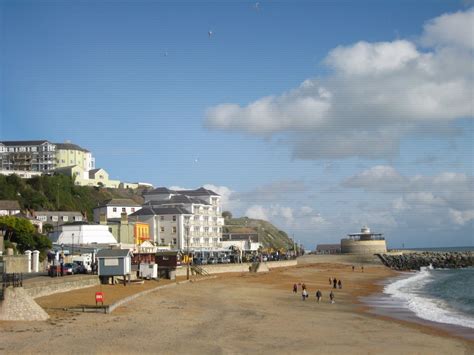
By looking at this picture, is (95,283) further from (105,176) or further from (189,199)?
(105,176)

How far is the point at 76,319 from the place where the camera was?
27047mm

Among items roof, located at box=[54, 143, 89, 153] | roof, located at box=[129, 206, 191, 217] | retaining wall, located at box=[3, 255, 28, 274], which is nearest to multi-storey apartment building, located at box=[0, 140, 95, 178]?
roof, located at box=[54, 143, 89, 153]

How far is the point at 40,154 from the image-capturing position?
142 metres

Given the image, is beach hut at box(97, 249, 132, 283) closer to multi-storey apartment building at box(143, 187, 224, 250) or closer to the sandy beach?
the sandy beach

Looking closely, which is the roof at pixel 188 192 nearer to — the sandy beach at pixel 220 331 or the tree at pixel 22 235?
the tree at pixel 22 235

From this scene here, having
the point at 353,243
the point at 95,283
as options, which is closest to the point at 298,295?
the point at 95,283

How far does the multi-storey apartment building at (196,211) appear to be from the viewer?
105 m

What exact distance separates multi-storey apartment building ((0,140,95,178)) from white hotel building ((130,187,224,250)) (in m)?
33.2

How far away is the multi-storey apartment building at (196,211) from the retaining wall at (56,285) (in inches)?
2145

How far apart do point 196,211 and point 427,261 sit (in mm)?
58395

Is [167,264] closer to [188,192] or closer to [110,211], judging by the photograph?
[110,211]

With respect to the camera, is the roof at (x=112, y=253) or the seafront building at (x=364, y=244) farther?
the seafront building at (x=364, y=244)

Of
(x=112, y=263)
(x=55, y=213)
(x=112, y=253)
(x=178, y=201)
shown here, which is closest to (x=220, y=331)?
(x=112, y=253)

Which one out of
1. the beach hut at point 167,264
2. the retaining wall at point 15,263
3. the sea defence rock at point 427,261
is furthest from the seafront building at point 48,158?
the retaining wall at point 15,263
